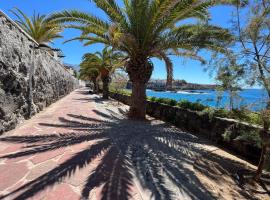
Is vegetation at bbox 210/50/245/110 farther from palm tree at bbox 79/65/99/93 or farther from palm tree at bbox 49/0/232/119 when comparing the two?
palm tree at bbox 79/65/99/93

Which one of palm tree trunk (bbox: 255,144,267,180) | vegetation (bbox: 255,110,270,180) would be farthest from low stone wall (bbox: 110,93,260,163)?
palm tree trunk (bbox: 255,144,267,180)

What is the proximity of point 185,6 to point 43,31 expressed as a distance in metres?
13.6

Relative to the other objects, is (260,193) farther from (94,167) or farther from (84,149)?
(84,149)

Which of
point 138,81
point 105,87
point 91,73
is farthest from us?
point 91,73

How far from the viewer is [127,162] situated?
4.40 m

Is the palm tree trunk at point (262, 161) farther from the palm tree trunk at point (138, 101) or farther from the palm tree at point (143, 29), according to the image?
the palm tree trunk at point (138, 101)

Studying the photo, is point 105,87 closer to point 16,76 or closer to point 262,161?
point 16,76

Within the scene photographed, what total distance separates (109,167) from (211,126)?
13.1ft

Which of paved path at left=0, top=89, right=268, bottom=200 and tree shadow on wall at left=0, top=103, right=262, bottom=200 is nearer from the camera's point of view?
paved path at left=0, top=89, right=268, bottom=200

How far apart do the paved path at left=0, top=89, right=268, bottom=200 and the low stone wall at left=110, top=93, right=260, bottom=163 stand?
386mm

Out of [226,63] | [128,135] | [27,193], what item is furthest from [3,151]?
[226,63]

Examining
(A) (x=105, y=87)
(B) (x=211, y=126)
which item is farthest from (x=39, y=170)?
(A) (x=105, y=87)

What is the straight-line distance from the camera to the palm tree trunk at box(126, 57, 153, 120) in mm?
9797

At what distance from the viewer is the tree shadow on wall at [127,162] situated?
3.33 meters
